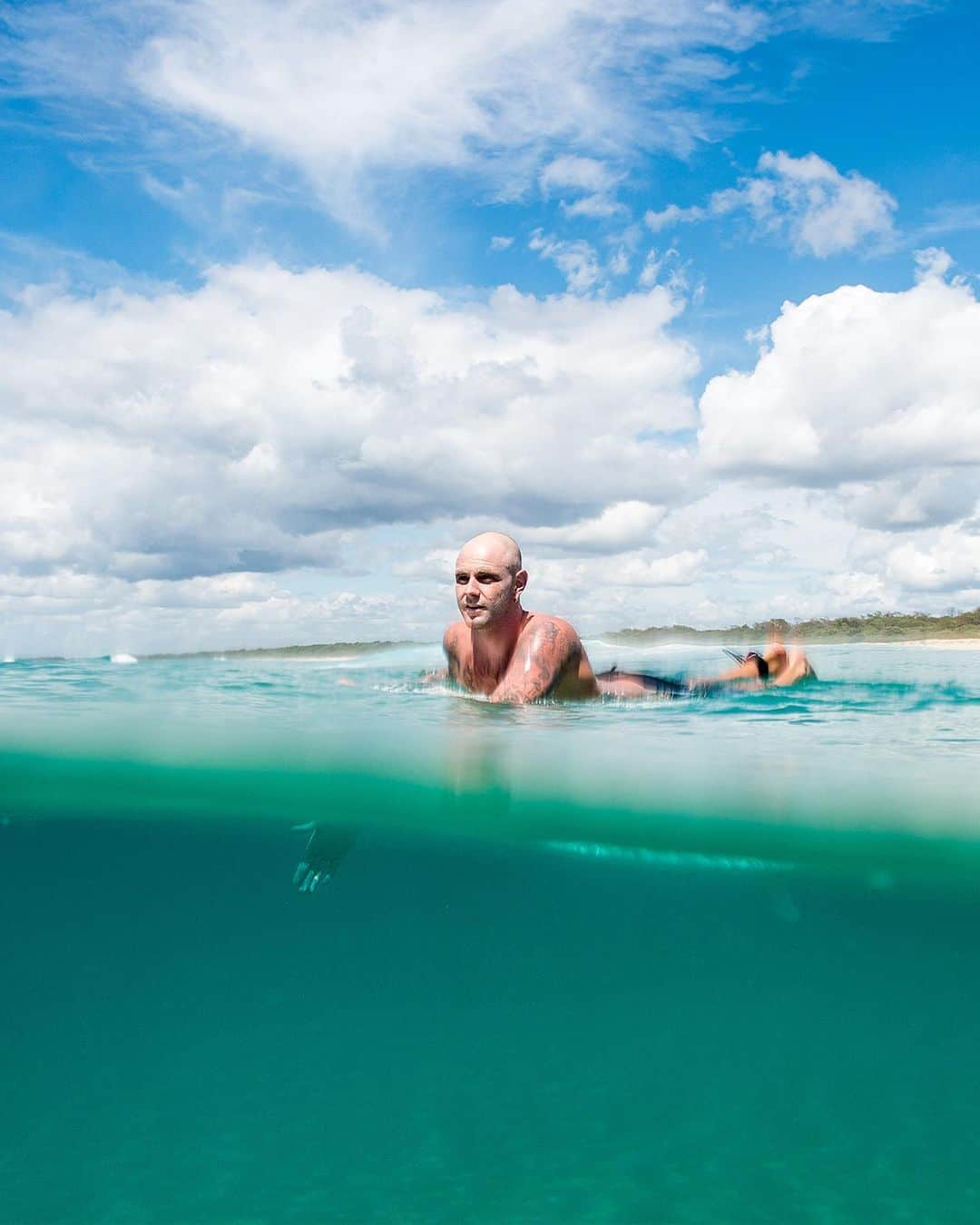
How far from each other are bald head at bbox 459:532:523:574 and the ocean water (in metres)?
1.72

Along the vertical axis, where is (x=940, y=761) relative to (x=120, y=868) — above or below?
above

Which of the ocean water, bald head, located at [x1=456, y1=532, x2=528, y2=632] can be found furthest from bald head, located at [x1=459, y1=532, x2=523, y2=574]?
the ocean water

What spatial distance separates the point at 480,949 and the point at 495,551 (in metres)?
10.2

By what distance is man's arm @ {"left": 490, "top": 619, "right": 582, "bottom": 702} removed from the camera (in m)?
9.81

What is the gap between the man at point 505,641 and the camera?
9.48m

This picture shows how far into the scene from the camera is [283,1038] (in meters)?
11.5

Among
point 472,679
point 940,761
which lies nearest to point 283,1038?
point 472,679

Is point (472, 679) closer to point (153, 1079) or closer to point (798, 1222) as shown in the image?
point (153, 1079)

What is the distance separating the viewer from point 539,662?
9.97 metres

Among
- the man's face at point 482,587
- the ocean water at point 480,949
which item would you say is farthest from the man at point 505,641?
the ocean water at point 480,949

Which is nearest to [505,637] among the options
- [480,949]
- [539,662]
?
[539,662]

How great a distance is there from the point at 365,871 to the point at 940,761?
8.55 m

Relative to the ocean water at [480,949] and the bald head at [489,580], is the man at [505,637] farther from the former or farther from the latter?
the ocean water at [480,949]

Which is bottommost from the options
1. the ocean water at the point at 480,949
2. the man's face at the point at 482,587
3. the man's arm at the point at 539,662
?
the ocean water at the point at 480,949
